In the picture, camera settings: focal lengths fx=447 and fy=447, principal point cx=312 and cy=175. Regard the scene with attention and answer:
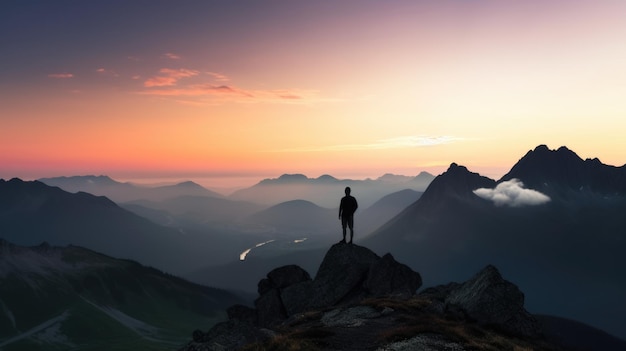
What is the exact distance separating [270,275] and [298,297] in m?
11.2

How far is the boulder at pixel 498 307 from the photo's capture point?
99.3 feet

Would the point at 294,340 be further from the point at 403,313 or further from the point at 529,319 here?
the point at 529,319

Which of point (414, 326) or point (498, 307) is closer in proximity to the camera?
point (414, 326)

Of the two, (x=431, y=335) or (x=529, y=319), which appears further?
(x=529, y=319)

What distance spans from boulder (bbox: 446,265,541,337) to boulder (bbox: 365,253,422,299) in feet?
54.6

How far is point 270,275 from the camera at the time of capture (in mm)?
62219

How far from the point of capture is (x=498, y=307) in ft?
101

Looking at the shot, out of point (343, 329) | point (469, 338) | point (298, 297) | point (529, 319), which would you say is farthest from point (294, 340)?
point (298, 297)

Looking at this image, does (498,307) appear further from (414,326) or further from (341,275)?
(341,275)

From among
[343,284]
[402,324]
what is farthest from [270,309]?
[402,324]

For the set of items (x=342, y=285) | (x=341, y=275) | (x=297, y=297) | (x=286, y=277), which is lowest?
(x=297, y=297)

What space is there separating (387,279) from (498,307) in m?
19.6

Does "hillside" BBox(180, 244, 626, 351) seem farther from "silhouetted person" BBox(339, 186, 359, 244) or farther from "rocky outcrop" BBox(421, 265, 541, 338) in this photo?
"silhouetted person" BBox(339, 186, 359, 244)

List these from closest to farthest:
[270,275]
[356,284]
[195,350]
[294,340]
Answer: [294,340]
[195,350]
[356,284]
[270,275]
